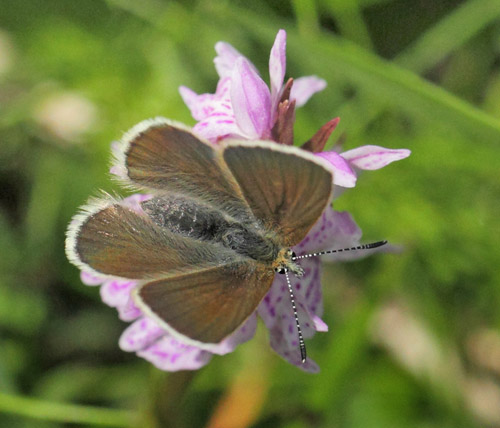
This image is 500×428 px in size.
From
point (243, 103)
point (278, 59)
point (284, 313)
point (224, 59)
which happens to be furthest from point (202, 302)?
point (224, 59)

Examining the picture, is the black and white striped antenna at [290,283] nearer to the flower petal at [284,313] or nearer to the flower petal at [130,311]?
the flower petal at [284,313]

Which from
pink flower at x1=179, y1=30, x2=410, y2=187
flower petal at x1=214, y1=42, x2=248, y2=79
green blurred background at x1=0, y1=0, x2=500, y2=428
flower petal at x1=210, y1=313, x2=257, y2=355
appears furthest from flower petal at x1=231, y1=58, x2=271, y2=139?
green blurred background at x1=0, y1=0, x2=500, y2=428

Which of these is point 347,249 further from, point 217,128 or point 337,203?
point 337,203

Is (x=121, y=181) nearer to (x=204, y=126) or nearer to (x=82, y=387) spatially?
(x=204, y=126)

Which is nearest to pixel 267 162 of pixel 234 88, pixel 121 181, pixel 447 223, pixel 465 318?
pixel 234 88

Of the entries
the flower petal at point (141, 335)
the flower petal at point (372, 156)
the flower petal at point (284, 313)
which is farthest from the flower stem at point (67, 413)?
the flower petal at point (372, 156)

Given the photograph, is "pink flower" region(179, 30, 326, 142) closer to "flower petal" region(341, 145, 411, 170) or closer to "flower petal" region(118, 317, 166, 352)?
"flower petal" region(341, 145, 411, 170)

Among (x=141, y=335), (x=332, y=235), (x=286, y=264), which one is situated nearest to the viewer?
(x=286, y=264)
